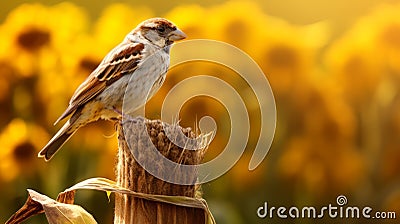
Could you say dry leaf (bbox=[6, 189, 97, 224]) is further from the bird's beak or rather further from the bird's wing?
the bird's beak

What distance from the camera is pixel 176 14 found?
6.12 ft

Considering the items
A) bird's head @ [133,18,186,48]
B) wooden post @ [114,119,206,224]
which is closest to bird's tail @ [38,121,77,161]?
bird's head @ [133,18,186,48]

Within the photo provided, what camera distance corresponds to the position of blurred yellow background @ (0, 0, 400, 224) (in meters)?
1.84

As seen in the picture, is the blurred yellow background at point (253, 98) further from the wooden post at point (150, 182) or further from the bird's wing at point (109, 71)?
the wooden post at point (150, 182)

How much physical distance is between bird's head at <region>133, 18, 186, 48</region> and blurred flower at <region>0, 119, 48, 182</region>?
482mm

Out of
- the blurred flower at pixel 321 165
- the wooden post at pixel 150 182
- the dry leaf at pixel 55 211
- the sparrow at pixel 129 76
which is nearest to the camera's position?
the wooden post at pixel 150 182

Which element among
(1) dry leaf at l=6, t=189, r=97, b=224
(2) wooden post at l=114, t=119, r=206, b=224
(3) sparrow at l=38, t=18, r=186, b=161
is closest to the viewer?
(2) wooden post at l=114, t=119, r=206, b=224

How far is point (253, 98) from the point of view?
184 centimetres

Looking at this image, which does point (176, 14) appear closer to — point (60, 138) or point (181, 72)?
point (181, 72)

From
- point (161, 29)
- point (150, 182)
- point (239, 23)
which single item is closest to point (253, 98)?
point (239, 23)

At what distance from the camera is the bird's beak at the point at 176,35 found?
175 cm

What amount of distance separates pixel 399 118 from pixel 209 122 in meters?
0.61

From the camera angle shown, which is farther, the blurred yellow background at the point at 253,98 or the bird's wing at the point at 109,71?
the blurred yellow background at the point at 253,98

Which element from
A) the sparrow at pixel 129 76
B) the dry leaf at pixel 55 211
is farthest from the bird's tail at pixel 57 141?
the dry leaf at pixel 55 211
